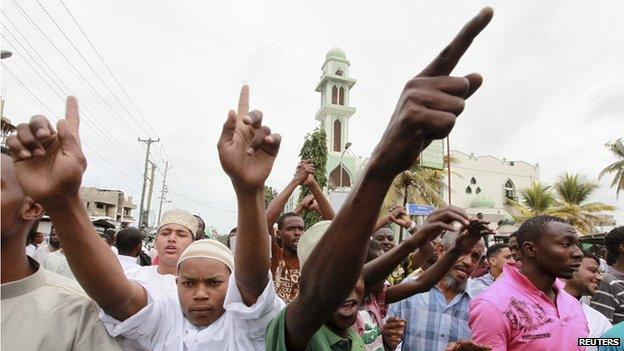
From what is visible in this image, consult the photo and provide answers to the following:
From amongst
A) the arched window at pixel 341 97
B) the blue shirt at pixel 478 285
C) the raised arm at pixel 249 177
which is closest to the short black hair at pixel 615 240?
the blue shirt at pixel 478 285

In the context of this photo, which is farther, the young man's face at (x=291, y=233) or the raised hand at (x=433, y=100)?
the young man's face at (x=291, y=233)

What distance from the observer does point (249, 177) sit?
5.53 feet

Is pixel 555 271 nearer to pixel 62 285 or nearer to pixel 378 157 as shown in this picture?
pixel 378 157

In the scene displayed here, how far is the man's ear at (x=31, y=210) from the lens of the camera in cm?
179

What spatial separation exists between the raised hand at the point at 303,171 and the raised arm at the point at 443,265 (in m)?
1.29

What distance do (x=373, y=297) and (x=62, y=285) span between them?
2.04 meters

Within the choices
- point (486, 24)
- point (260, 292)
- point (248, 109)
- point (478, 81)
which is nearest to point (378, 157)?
point (478, 81)

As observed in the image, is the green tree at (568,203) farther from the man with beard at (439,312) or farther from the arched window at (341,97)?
the man with beard at (439,312)

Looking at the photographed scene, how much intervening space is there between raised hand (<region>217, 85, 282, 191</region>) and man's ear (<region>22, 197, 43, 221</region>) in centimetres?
83

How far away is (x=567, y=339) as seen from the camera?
265cm

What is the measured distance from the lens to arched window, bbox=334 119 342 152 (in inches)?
1644

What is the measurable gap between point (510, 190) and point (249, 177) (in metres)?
47.3

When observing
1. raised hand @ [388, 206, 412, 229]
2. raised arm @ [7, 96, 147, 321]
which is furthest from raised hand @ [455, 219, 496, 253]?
raised arm @ [7, 96, 147, 321]

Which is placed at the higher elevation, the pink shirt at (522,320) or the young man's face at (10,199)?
the young man's face at (10,199)
